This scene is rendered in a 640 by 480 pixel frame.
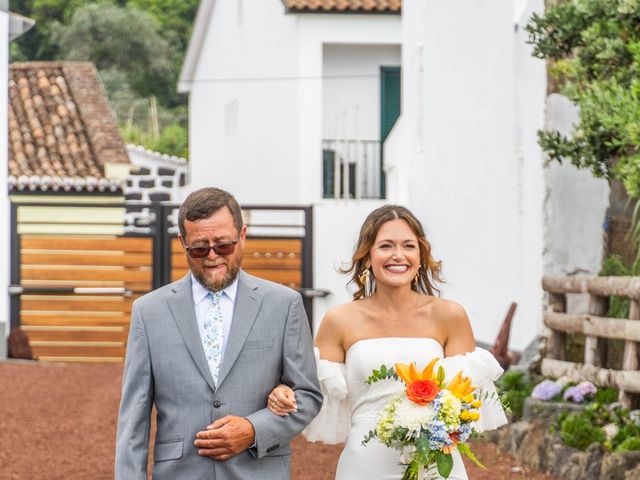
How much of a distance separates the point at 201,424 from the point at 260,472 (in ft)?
0.83

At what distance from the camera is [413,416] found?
4.52 meters

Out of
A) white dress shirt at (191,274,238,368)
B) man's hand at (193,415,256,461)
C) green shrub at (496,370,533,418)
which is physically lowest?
green shrub at (496,370,533,418)

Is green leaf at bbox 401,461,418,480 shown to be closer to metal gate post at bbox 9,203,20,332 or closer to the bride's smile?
the bride's smile

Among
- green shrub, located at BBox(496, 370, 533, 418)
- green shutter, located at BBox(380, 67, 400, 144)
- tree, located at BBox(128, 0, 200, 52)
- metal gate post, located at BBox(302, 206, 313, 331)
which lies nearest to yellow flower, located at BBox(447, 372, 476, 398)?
green shrub, located at BBox(496, 370, 533, 418)

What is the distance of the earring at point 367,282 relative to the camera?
16.7 ft

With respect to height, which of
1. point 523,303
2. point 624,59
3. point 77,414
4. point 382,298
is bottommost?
point 77,414

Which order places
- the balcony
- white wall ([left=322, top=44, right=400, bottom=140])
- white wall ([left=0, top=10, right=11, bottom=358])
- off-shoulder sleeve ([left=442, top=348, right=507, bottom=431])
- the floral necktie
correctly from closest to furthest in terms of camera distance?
the floral necktie, off-shoulder sleeve ([left=442, top=348, right=507, bottom=431]), white wall ([left=0, top=10, right=11, bottom=358]), the balcony, white wall ([left=322, top=44, right=400, bottom=140])

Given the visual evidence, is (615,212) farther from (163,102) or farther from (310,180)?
(163,102)

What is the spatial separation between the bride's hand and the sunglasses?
47 cm

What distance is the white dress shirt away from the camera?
14.7ft

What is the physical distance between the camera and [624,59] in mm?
9273

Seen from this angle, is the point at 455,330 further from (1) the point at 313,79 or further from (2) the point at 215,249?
(1) the point at 313,79

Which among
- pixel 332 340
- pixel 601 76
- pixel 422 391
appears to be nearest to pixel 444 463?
pixel 422 391

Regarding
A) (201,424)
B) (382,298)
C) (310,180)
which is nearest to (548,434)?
(382,298)
